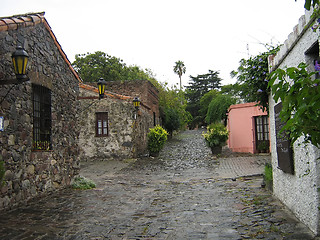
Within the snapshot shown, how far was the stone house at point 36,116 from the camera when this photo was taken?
5551 millimetres

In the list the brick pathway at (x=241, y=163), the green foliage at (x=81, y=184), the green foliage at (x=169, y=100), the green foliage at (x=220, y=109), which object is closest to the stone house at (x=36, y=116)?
the green foliage at (x=81, y=184)

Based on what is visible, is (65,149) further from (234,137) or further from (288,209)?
(234,137)

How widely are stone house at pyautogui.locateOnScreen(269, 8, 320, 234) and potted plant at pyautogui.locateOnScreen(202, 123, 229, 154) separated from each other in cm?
1061

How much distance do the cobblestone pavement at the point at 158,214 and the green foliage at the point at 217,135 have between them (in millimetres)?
6659

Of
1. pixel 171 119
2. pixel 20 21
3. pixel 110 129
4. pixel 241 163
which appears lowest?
pixel 241 163

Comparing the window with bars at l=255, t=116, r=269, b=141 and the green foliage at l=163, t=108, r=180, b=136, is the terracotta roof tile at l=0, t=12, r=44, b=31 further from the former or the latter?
the green foliage at l=163, t=108, r=180, b=136

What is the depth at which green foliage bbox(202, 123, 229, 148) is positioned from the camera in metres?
16.1

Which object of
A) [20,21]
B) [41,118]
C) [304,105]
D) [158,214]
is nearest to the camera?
[304,105]

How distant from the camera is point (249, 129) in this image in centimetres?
1620

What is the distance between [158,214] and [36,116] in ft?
12.3

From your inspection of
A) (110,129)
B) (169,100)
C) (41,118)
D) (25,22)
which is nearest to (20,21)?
(25,22)

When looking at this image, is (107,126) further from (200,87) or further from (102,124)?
(200,87)

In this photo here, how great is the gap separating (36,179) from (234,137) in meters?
13.0

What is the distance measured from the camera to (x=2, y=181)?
518 centimetres
